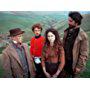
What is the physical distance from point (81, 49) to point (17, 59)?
0.69 metres

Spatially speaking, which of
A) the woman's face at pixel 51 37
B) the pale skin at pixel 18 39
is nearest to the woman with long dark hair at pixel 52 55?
the woman's face at pixel 51 37

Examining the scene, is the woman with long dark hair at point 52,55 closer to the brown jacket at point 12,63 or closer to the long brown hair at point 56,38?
the long brown hair at point 56,38

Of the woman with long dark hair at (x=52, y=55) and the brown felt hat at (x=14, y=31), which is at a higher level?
the brown felt hat at (x=14, y=31)

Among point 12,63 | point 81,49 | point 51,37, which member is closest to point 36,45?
point 51,37

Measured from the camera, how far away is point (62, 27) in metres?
3.24

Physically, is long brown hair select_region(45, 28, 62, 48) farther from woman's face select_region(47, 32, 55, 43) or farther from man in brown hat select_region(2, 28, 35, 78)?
man in brown hat select_region(2, 28, 35, 78)

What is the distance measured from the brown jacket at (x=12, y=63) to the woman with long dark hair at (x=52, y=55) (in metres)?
0.16

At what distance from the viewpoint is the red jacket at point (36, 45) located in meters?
3.26

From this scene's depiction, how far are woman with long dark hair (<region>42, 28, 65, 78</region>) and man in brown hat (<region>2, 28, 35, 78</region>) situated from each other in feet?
0.53

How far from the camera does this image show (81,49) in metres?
3.26

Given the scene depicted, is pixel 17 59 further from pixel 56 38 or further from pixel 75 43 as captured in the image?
pixel 75 43
